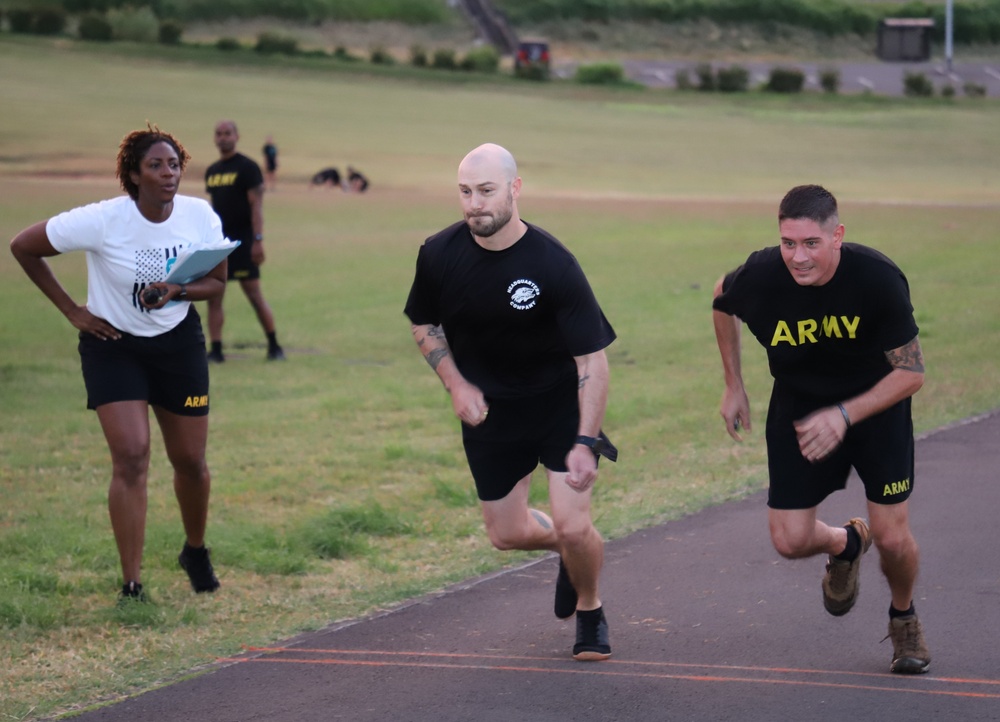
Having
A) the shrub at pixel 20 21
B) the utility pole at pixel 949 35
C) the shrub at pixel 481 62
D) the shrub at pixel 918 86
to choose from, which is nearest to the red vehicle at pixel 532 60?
the shrub at pixel 481 62

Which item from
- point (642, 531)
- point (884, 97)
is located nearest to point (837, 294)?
point (642, 531)

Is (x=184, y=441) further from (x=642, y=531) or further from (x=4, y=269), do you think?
(x=4, y=269)

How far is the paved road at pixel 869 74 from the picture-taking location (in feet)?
213

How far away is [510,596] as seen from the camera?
6715 millimetres

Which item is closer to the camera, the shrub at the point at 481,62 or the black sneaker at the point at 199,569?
the black sneaker at the point at 199,569

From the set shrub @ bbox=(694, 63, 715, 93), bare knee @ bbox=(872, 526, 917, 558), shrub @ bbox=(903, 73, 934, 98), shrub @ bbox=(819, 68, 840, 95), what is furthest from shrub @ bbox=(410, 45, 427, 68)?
bare knee @ bbox=(872, 526, 917, 558)

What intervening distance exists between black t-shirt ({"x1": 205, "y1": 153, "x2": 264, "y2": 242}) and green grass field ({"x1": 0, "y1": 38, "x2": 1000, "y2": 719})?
1405mm

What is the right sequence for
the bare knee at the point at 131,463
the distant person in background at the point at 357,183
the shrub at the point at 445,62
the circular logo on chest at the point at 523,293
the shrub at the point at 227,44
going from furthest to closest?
the shrub at the point at 227,44, the shrub at the point at 445,62, the distant person in background at the point at 357,183, the bare knee at the point at 131,463, the circular logo on chest at the point at 523,293

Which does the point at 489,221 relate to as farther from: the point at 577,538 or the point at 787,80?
the point at 787,80

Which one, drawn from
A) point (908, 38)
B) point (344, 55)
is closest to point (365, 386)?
point (344, 55)

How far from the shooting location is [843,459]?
571 cm

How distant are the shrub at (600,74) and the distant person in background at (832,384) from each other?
61.8 m

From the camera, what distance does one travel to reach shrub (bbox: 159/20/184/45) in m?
71.3

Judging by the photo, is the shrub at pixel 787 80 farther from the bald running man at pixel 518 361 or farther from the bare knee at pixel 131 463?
the bald running man at pixel 518 361
